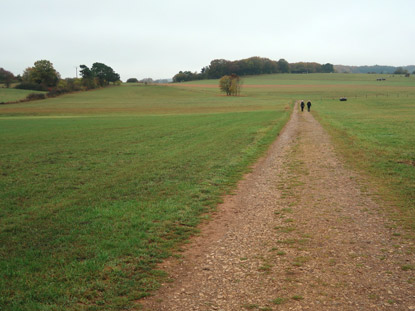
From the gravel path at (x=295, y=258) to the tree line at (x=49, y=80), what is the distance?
10874 centimetres

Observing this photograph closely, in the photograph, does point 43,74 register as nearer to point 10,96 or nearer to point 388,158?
point 10,96

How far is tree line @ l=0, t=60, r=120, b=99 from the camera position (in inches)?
4586

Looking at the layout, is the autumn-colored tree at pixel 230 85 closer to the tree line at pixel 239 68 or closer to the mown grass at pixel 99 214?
the tree line at pixel 239 68

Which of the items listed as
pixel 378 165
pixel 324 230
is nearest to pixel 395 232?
pixel 324 230

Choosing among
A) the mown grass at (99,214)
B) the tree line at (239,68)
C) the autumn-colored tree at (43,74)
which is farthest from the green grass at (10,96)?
the tree line at (239,68)

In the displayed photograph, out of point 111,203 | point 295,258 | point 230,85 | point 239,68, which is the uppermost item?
point 239,68

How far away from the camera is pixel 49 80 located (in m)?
122

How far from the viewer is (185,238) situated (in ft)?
23.8

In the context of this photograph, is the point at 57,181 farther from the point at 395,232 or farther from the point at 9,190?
the point at 395,232

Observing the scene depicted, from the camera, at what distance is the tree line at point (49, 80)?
382 ft

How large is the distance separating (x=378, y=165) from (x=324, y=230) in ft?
26.2

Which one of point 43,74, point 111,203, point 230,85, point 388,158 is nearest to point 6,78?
point 43,74

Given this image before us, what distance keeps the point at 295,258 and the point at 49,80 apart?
134m

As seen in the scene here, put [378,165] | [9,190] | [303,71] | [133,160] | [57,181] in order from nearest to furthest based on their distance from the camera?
[9,190] → [57,181] → [378,165] → [133,160] → [303,71]
